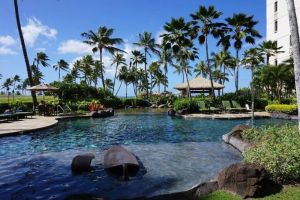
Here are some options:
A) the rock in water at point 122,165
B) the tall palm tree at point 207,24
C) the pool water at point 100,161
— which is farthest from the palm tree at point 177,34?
the rock in water at point 122,165

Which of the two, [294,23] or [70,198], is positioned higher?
[294,23]

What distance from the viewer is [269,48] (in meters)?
45.4

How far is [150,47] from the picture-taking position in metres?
67.7

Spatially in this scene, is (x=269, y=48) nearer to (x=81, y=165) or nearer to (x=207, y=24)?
(x=207, y=24)

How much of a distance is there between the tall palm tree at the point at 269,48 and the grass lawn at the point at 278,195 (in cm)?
4034

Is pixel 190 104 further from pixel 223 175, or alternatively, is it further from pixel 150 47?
pixel 150 47

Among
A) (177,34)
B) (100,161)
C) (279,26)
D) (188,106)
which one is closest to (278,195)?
(100,161)

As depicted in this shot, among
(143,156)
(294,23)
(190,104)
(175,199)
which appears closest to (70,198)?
(175,199)

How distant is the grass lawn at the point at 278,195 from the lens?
7.02m

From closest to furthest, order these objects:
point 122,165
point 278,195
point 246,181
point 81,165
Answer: point 278,195 < point 246,181 < point 122,165 < point 81,165

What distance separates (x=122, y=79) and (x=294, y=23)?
66.6m

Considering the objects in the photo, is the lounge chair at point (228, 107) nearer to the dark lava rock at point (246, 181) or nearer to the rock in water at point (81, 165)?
the rock in water at point (81, 165)

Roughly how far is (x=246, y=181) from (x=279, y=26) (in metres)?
43.3

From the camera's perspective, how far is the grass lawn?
7016 mm
